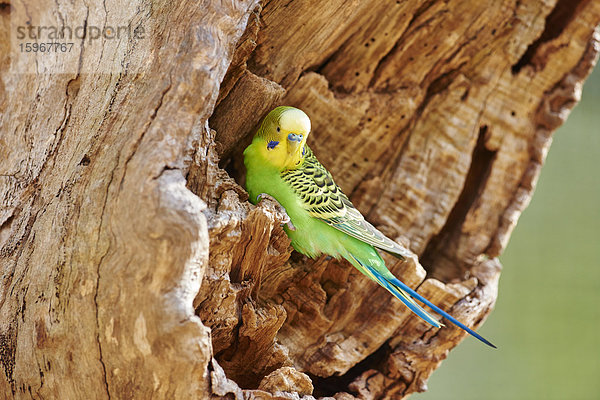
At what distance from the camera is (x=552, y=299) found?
4441 millimetres

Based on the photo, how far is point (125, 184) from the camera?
5.16ft

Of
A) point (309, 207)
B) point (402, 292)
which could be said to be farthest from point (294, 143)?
point (402, 292)

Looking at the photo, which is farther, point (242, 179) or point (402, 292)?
point (242, 179)

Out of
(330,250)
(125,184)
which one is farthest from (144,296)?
(330,250)

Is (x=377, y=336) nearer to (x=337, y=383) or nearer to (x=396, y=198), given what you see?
(x=337, y=383)

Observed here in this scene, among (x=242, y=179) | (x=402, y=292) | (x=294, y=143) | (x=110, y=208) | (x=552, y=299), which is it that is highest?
(x=294, y=143)

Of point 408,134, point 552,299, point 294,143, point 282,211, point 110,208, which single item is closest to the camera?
point 110,208

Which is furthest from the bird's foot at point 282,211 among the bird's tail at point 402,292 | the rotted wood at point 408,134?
the bird's tail at point 402,292

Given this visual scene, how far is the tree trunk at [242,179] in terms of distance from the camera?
5.05ft

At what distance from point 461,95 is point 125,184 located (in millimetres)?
1917

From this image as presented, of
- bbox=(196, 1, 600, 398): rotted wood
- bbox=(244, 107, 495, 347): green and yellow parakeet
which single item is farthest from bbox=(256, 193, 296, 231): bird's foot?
bbox=(196, 1, 600, 398): rotted wood

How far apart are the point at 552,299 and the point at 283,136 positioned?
10.9ft

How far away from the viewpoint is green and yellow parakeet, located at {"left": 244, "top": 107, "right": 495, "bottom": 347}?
2.24 meters

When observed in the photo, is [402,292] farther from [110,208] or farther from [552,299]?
A: [552,299]
